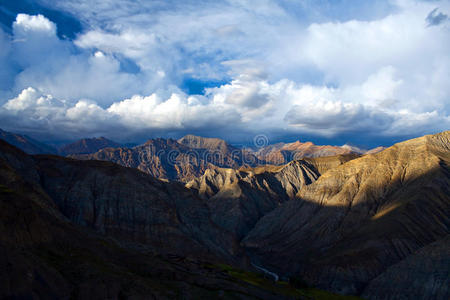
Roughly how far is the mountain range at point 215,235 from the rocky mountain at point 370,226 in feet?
1.41

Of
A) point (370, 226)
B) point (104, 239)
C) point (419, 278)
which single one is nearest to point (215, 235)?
point (104, 239)

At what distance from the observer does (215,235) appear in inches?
4043

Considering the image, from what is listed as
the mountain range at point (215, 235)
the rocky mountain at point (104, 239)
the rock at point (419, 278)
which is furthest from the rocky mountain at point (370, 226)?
the rocky mountain at point (104, 239)

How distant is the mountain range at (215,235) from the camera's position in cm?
3759

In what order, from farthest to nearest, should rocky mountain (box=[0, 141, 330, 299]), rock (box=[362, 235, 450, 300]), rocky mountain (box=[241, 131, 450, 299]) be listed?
rocky mountain (box=[241, 131, 450, 299]) < rock (box=[362, 235, 450, 300]) < rocky mountain (box=[0, 141, 330, 299])

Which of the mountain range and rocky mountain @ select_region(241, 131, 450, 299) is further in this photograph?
rocky mountain @ select_region(241, 131, 450, 299)

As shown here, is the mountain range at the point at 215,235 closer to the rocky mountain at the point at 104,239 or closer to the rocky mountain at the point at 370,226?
the rocky mountain at the point at 104,239

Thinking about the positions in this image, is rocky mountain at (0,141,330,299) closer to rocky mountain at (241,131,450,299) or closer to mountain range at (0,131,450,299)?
mountain range at (0,131,450,299)

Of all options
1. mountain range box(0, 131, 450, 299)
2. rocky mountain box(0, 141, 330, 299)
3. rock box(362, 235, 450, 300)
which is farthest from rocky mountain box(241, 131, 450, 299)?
rocky mountain box(0, 141, 330, 299)

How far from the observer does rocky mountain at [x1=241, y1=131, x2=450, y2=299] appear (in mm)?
78750

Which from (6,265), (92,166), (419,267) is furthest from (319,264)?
(6,265)

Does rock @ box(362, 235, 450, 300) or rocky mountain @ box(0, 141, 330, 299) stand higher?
rocky mountain @ box(0, 141, 330, 299)

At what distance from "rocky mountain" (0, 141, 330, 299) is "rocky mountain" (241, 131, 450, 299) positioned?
27333 millimetres

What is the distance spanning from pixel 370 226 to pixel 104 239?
83.6 meters
